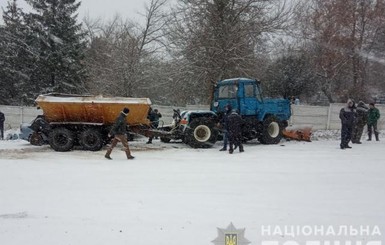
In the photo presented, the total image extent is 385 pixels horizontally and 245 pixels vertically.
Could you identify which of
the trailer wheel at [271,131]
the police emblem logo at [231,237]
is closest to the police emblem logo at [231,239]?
the police emblem logo at [231,237]

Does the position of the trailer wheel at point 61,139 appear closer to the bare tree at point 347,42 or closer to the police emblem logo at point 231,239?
the police emblem logo at point 231,239

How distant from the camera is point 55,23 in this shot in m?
30.1

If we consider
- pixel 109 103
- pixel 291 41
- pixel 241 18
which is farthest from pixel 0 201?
pixel 291 41

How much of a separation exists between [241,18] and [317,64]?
9.34 metres

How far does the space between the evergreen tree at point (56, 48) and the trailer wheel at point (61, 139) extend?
54.3ft

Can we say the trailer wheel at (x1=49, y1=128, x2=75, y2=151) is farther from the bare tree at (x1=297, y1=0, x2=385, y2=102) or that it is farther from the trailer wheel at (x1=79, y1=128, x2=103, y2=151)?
the bare tree at (x1=297, y1=0, x2=385, y2=102)

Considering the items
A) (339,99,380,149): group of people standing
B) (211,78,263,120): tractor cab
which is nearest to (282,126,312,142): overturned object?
(339,99,380,149): group of people standing

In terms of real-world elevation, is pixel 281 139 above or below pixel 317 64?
below

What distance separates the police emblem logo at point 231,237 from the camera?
524cm

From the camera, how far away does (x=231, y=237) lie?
209 inches

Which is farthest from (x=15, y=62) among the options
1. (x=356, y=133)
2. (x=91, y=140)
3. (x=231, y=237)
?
(x=231, y=237)

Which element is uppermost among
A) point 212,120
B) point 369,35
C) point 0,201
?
point 369,35

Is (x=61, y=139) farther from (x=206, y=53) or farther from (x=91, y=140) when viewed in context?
(x=206, y=53)

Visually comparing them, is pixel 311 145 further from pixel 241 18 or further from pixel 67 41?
pixel 67 41
